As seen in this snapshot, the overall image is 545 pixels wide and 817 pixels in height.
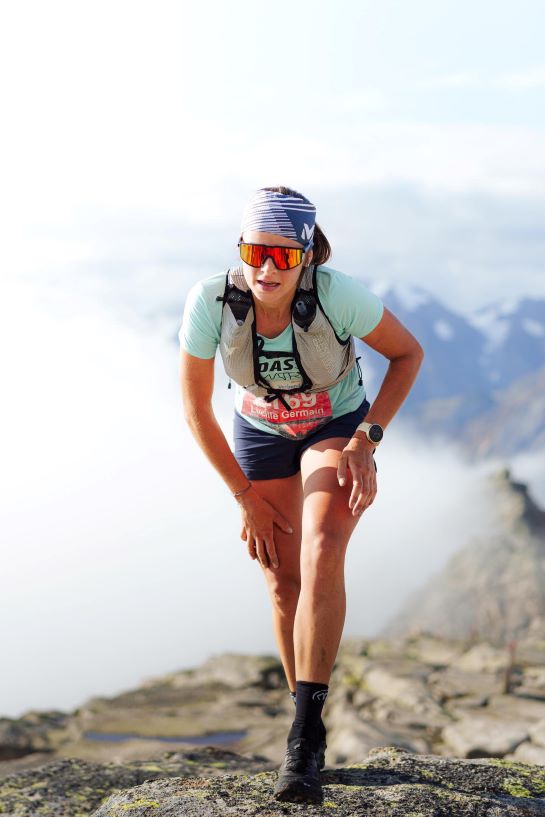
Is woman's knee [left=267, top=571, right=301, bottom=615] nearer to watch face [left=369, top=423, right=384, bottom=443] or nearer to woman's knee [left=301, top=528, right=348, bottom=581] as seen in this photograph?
woman's knee [left=301, top=528, right=348, bottom=581]

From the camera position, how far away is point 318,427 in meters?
6.61

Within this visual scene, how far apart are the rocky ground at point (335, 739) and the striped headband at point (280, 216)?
12.2 feet

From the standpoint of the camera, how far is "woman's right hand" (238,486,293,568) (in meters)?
6.79

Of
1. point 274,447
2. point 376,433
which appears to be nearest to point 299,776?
point 376,433

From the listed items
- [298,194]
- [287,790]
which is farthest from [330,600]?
[298,194]

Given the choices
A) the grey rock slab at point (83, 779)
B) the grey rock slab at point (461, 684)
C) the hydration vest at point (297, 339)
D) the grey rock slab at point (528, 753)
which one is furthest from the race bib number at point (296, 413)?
the grey rock slab at point (461, 684)

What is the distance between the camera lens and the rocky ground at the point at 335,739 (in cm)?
574

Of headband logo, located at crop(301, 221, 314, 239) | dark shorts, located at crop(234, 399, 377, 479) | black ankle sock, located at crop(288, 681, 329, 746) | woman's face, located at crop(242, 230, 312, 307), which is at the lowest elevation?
black ankle sock, located at crop(288, 681, 329, 746)

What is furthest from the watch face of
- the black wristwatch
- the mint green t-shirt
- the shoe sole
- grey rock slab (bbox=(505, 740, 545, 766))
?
grey rock slab (bbox=(505, 740, 545, 766))

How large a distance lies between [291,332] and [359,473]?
3.65 feet

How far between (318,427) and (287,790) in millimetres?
2586

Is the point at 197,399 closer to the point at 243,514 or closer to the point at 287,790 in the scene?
the point at 243,514

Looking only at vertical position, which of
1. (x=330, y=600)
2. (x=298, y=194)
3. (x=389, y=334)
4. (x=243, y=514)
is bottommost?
(x=330, y=600)

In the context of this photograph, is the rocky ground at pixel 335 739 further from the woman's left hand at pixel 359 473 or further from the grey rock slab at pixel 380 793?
the woman's left hand at pixel 359 473
